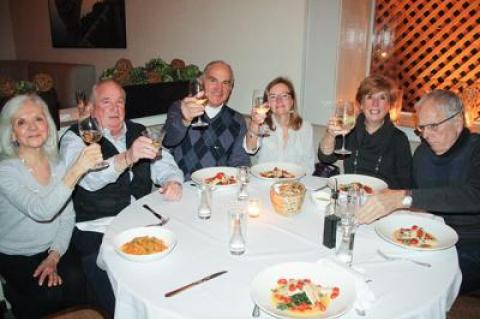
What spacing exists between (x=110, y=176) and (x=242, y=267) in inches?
36.4

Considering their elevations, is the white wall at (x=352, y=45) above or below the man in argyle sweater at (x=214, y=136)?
above

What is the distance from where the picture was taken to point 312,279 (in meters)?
A: 1.29

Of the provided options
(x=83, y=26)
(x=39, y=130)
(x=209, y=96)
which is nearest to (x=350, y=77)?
(x=209, y=96)

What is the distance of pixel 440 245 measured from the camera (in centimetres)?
150

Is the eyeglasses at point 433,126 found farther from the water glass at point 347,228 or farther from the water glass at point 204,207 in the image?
the water glass at point 204,207

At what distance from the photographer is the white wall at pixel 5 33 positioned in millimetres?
7688

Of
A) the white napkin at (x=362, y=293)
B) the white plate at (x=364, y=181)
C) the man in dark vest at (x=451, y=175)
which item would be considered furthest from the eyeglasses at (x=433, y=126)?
the white napkin at (x=362, y=293)

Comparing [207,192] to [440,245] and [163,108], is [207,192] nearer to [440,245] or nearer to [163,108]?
[440,245]

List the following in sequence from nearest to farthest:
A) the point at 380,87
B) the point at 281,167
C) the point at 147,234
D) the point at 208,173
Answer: the point at 147,234, the point at 208,173, the point at 281,167, the point at 380,87

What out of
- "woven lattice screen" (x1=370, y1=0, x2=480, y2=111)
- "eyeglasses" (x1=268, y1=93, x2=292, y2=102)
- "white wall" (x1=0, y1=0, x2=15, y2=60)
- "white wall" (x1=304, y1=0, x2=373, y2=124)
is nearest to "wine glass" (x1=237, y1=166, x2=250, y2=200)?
"eyeglasses" (x1=268, y1=93, x2=292, y2=102)

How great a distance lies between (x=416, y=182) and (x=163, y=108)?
217 cm

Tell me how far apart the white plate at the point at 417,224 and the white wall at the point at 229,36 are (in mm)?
2313

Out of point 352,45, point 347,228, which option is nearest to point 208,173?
point 347,228

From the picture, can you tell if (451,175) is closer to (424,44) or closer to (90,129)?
(90,129)
